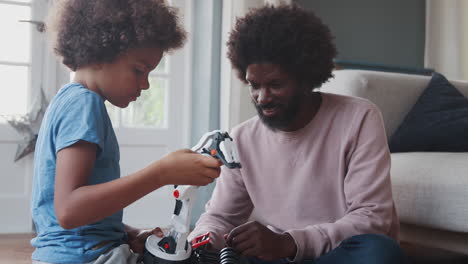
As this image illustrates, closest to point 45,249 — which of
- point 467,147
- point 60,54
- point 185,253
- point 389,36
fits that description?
point 185,253

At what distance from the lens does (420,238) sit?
168 cm

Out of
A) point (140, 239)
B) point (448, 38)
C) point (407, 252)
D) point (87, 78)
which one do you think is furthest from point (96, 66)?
point (448, 38)

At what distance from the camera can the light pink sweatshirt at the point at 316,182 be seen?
1.14m

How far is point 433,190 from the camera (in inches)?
59.3

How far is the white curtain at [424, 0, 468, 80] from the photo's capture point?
340 cm

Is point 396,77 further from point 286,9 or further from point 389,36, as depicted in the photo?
point 389,36

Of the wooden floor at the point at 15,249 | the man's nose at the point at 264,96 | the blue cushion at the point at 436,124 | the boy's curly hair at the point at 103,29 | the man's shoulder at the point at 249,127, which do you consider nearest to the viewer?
the boy's curly hair at the point at 103,29

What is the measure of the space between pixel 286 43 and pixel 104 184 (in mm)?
661

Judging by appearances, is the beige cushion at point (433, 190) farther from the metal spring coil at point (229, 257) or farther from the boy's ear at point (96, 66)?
the boy's ear at point (96, 66)

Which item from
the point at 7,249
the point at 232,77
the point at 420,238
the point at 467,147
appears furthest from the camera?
the point at 232,77

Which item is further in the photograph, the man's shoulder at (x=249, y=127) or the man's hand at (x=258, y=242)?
the man's shoulder at (x=249, y=127)

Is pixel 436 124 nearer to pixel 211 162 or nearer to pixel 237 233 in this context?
pixel 237 233

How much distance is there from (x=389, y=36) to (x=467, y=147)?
183cm

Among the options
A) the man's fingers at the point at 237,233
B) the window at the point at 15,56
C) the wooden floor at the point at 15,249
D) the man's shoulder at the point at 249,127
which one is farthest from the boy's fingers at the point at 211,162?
the window at the point at 15,56
